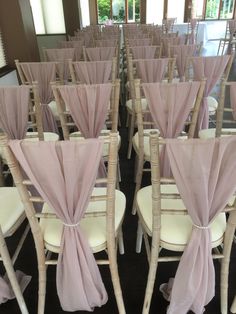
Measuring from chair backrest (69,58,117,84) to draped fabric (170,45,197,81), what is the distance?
92 centimetres

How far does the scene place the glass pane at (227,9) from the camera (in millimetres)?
11438

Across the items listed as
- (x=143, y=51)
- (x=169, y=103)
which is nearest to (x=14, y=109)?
(x=169, y=103)

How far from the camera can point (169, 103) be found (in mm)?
1676

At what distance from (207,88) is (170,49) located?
32.8 inches

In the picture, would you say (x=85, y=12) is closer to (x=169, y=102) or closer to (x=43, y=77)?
(x=43, y=77)

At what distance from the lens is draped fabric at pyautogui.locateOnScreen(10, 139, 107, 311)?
946 millimetres

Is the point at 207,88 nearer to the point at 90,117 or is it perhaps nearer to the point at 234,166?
the point at 90,117

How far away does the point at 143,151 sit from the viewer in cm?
194

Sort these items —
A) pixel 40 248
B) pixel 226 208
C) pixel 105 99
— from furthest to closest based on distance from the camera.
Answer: pixel 105 99, pixel 40 248, pixel 226 208

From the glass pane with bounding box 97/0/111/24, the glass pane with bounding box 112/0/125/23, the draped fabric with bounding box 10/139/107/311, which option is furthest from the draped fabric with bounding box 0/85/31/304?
the glass pane with bounding box 112/0/125/23

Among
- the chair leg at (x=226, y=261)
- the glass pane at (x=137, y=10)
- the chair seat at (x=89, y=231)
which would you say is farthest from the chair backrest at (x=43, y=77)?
the glass pane at (x=137, y=10)

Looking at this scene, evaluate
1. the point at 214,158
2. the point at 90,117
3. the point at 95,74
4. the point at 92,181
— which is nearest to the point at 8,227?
the point at 92,181

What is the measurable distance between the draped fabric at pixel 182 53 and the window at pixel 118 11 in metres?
9.32

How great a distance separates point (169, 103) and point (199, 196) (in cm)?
78
